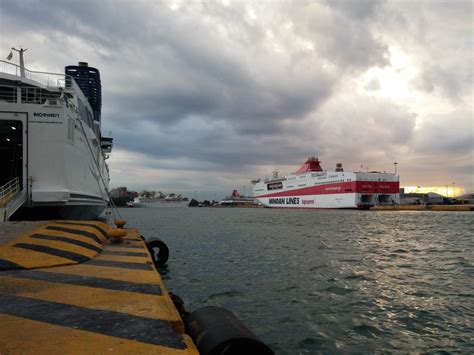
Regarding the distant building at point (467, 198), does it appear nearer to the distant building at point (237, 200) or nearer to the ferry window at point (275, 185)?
the ferry window at point (275, 185)

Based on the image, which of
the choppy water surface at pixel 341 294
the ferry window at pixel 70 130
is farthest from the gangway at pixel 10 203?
the choppy water surface at pixel 341 294

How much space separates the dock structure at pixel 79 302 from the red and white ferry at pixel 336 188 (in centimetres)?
7145

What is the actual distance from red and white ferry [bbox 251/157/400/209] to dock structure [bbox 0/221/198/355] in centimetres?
7145

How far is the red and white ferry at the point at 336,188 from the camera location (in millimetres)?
72750

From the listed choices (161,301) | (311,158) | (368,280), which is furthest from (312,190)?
(161,301)

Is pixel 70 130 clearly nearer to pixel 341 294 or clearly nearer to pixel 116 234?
pixel 116 234

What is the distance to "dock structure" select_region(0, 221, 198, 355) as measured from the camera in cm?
307

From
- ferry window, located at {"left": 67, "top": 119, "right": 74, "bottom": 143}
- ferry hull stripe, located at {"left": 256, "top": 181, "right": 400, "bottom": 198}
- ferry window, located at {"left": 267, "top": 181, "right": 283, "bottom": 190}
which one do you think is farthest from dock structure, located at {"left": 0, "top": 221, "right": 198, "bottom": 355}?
ferry window, located at {"left": 267, "top": 181, "right": 283, "bottom": 190}

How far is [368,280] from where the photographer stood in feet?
30.7

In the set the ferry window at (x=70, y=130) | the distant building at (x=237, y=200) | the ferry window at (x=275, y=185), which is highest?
the ferry window at (x=70, y=130)

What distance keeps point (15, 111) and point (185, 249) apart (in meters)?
9.90

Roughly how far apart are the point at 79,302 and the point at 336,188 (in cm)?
7737

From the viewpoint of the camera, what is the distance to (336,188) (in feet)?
252

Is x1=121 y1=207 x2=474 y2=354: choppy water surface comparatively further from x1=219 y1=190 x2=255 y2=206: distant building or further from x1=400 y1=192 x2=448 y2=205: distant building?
x1=219 y1=190 x2=255 y2=206: distant building
